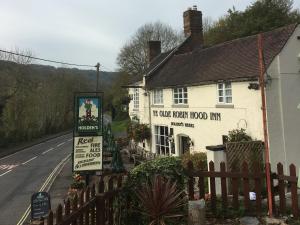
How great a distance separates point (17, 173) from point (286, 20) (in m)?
28.6

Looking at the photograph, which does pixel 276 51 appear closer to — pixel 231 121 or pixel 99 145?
pixel 231 121

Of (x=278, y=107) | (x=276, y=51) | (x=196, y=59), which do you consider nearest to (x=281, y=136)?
(x=278, y=107)

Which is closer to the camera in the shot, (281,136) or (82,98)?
(82,98)

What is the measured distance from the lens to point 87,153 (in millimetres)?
10836

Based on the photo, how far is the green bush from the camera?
8.16 metres

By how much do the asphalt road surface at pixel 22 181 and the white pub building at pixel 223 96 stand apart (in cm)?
756

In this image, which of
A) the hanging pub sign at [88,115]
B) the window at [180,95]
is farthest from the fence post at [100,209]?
the window at [180,95]

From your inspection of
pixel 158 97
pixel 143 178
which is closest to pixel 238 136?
pixel 143 178

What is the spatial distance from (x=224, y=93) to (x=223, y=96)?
0.57 ft

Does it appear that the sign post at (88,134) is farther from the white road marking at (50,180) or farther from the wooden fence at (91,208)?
the white road marking at (50,180)

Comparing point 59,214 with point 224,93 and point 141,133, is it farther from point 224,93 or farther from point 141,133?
point 141,133

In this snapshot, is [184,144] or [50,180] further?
[184,144]

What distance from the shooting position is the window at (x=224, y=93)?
694 inches

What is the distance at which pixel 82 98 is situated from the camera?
1066cm
